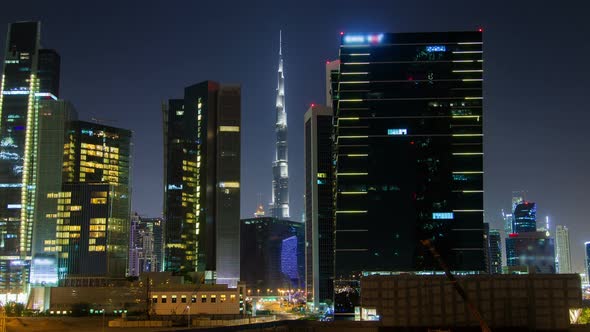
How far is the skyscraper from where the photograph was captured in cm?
18812

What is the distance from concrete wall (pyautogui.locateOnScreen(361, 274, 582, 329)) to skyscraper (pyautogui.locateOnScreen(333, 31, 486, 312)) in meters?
97.5

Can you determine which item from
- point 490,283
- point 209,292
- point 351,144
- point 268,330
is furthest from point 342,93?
point 490,283

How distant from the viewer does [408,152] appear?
19088 cm

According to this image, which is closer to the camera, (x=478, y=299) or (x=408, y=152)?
(x=478, y=299)

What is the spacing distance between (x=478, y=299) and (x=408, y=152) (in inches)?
4128

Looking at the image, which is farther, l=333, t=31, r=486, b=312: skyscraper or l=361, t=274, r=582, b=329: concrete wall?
l=333, t=31, r=486, b=312: skyscraper

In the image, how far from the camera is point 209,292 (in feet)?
568

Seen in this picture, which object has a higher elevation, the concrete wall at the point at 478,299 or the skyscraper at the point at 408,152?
the skyscraper at the point at 408,152

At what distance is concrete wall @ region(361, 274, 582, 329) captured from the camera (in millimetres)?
87312

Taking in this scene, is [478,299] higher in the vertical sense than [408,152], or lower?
lower

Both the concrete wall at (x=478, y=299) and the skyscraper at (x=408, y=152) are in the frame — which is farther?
the skyscraper at (x=408, y=152)

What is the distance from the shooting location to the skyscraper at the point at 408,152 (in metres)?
188

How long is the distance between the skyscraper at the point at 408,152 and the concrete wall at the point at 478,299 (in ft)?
320

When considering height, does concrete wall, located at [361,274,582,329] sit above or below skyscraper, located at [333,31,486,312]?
below
